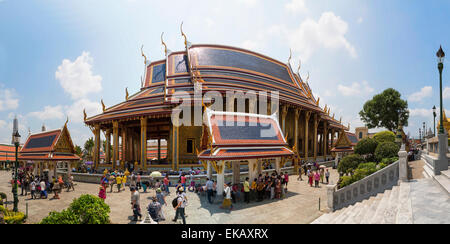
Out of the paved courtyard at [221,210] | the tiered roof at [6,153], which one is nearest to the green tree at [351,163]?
the paved courtyard at [221,210]

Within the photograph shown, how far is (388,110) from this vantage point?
42406mm

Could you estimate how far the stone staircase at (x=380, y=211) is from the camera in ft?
24.7

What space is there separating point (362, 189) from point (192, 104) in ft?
50.0

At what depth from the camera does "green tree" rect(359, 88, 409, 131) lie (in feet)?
137

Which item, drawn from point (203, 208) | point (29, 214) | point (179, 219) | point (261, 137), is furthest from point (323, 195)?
point (29, 214)

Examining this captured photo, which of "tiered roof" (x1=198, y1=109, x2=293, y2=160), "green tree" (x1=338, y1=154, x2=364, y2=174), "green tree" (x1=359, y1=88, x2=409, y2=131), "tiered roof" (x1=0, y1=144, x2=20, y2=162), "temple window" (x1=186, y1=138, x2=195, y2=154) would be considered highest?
"green tree" (x1=359, y1=88, x2=409, y2=131)

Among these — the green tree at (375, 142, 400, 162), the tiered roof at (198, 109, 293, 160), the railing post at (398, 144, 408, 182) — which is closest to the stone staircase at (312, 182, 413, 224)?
the railing post at (398, 144, 408, 182)

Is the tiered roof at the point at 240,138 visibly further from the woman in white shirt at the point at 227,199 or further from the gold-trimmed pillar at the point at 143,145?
the gold-trimmed pillar at the point at 143,145

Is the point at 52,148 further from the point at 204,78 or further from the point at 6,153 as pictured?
the point at 6,153

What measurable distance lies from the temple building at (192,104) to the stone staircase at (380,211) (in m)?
5.17

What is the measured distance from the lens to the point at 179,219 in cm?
936

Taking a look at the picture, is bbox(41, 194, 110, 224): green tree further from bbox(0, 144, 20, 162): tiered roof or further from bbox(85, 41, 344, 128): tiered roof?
bbox(0, 144, 20, 162): tiered roof

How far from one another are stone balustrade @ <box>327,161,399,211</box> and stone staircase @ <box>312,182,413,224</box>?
0.36 meters

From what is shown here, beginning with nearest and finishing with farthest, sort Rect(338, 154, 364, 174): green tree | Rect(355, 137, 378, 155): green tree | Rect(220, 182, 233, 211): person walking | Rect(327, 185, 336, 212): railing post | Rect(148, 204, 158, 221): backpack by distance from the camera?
Rect(148, 204, 158, 221): backpack
Rect(327, 185, 336, 212): railing post
Rect(220, 182, 233, 211): person walking
Rect(338, 154, 364, 174): green tree
Rect(355, 137, 378, 155): green tree
